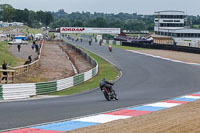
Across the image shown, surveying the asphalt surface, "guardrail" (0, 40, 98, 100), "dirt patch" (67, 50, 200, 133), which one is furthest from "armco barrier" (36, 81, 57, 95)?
"dirt patch" (67, 50, 200, 133)

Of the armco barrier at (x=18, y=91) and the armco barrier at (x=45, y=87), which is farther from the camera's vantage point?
the armco barrier at (x=45, y=87)

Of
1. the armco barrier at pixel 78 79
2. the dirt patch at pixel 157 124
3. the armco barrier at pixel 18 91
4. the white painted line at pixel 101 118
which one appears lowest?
the armco barrier at pixel 78 79

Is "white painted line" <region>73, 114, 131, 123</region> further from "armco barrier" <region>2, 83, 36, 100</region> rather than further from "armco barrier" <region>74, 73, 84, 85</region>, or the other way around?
"armco barrier" <region>74, 73, 84, 85</region>

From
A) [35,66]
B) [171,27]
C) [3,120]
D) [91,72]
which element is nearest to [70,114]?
[3,120]

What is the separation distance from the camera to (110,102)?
54.5 ft

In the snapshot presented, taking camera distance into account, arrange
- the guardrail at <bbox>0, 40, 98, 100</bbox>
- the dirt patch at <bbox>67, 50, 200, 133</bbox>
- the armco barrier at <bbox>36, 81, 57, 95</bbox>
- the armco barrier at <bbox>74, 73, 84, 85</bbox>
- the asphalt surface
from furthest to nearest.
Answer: the armco barrier at <bbox>74, 73, 84, 85</bbox> → the armco barrier at <bbox>36, 81, 57, 95</bbox> → the guardrail at <bbox>0, 40, 98, 100</bbox> → the asphalt surface → the dirt patch at <bbox>67, 50, 200, 133</bbox>

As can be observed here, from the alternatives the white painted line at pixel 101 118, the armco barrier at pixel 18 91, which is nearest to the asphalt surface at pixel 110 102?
the white painted line at pixel 101 118

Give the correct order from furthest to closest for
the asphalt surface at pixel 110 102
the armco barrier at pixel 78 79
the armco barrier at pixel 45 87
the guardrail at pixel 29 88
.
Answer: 1. the armco barrier at pixel 78 79
2. the armco barrier at pixel 45 87
3. the guardrail at pixel 29 88
4. the asphalt surface at pixel 110 102

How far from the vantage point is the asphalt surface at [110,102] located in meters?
12.8

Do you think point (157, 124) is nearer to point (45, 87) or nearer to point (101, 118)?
point (101, 118)

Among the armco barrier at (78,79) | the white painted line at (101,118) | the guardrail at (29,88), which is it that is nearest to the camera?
the white painted line at (101,118)

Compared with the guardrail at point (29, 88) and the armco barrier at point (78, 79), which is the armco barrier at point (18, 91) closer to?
the guardrail at point (29, 88)

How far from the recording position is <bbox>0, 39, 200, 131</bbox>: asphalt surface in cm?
1283

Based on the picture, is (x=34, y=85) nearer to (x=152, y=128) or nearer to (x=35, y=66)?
(x=152, y=128)
